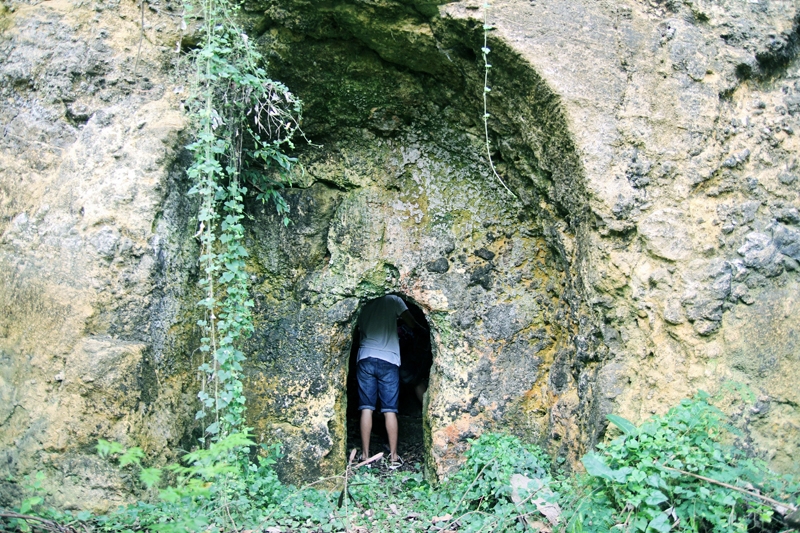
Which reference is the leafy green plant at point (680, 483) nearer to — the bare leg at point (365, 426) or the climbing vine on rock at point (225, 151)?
the climbing vine on rock at point (225, 151)

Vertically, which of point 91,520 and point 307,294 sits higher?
point 307,294

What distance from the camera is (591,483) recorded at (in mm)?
2924

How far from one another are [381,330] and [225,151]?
1901 millimetres

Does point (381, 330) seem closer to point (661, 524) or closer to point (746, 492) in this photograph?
point (661, 524)

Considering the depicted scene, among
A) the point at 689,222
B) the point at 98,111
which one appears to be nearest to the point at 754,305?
the point at 689,222

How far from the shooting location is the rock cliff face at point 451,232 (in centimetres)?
327

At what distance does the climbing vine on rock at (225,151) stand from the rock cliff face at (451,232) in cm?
18

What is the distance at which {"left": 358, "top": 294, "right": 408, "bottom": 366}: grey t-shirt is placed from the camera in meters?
4.99

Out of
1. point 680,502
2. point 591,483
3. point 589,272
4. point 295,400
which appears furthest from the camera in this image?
point 295,400

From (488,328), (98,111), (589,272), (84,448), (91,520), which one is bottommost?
(91,520)

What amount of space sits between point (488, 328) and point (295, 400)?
4.56 feet

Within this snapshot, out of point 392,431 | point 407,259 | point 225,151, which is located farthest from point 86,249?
point 392,431

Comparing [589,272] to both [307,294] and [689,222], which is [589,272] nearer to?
[689,222]

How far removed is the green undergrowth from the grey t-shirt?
0.91m
